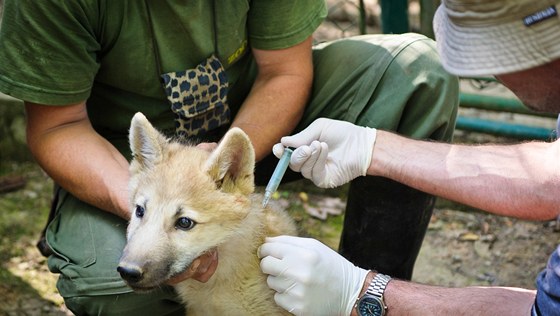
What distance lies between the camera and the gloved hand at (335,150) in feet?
9.84

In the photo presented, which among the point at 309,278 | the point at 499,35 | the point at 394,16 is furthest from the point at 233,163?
the point at 394,16

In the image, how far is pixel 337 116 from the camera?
3.40m

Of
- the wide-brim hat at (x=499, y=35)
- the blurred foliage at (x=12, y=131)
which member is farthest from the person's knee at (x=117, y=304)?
the blurred foliage at (x=12, y=131)

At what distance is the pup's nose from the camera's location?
2.42 meters

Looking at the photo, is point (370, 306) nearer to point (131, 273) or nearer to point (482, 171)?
point (482, 171)

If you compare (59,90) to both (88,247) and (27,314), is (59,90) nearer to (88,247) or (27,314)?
(88,247)

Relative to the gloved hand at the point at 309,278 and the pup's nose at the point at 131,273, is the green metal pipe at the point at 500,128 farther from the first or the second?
the pup's nose at the point at 131,273

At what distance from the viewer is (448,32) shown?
7.65 feet

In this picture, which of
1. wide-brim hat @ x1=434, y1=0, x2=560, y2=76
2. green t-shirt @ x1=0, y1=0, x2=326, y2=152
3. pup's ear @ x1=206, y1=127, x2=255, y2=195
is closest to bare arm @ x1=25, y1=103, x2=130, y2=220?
green t-shirt @ x1=0, y1=0, x2=326, y2=152

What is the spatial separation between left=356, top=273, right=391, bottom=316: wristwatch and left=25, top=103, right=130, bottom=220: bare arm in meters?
0.95

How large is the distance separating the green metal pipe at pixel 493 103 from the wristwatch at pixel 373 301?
2.08 m

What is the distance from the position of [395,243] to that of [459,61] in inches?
51.0

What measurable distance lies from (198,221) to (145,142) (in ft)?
1.21

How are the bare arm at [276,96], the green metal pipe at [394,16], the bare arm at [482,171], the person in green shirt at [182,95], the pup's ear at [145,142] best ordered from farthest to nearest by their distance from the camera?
1. the green metal pipe at [394,16]
2. the bare arm at [276,96]
3. the person in green shirt at [182,95]
4. the bare arm at [482,171]
5. the pup's ear at [145,142]
